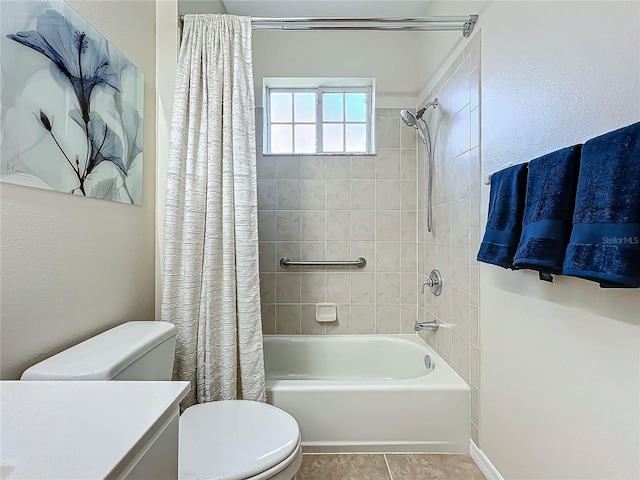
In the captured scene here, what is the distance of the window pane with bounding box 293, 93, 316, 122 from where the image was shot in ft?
9.02

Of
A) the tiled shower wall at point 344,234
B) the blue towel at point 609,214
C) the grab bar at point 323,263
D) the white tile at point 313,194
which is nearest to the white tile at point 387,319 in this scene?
the tiled shower wall at point 344,234

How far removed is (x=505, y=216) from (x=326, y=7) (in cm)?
209

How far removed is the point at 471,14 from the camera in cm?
172

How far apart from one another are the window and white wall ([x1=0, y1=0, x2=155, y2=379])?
120 cm

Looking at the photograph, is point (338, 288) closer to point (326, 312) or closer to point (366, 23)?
point (326, 312)

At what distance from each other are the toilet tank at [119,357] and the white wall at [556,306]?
1326 mm

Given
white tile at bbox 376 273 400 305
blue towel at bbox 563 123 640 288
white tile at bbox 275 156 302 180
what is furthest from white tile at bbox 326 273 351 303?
blue towel at bbox 563 123 640 288

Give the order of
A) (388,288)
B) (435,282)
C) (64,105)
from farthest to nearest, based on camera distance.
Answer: (388,288) < (435,282) < (64,105)

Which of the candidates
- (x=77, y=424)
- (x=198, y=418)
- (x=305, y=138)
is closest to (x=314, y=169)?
(x=305, y=138)

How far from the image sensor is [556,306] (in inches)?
43.5

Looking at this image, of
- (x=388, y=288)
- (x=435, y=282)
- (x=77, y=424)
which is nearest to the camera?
(x=77, y=424)

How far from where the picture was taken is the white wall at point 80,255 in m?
0.92

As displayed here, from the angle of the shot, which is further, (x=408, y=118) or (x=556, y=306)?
(x=408, y=118)

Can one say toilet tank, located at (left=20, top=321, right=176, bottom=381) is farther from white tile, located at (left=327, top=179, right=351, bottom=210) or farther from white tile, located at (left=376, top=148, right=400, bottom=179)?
white tile, located at (left=376, top=148, right=400, bottom=179)
